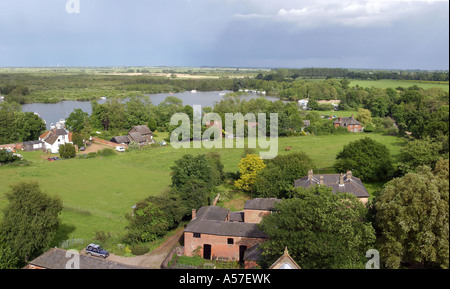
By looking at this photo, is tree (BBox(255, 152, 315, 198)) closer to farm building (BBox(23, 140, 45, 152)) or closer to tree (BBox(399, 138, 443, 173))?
tree (BBox(399, 138, 443, 173))

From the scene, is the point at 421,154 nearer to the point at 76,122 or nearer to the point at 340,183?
the point at 340,183

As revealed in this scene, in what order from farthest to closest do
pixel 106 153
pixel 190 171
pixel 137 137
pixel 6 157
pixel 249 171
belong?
pixel 137 137 < pixel 106 153 < pixel 6 157 < pixel 249 171 < pixel 190 171

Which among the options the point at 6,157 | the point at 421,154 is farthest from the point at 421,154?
the point at 6,157

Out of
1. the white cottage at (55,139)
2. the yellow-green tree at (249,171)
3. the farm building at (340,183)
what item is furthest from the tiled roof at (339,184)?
the white cottage at (55,139)

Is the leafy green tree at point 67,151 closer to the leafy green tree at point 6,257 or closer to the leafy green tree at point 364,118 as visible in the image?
the leafy green tree at point 6,257
